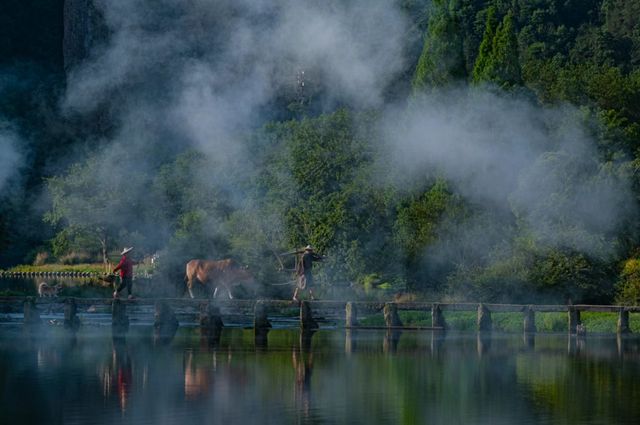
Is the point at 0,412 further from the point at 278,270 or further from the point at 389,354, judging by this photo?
the point at 278,270

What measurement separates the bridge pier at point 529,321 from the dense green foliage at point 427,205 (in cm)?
476

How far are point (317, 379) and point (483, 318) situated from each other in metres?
16.2

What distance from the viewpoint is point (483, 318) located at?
52.6m

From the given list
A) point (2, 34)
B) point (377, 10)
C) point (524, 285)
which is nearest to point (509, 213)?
point (524, 285)

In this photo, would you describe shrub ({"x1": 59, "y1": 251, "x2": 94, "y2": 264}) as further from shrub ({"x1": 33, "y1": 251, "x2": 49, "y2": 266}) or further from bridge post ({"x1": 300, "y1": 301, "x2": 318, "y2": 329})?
bridge post ({"x1": 300, "y1": 301, "x2": 318, "y2": 329})

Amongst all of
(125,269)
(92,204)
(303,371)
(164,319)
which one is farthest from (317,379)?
(92,204)

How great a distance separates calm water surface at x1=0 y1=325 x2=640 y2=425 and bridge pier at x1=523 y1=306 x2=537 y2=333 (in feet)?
6.60

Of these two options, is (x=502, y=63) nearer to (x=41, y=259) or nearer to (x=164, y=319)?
(x=164, y=319)

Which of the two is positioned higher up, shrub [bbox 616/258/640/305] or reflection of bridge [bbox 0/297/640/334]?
shrub [bbox 616/258/640/305]

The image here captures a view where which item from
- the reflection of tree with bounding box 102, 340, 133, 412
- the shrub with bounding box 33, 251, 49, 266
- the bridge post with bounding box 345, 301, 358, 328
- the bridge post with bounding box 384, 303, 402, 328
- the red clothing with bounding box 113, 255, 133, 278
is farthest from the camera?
the shrub with bounding box 33, 251, 49, 266

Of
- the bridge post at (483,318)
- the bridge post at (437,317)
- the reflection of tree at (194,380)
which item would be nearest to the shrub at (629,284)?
the bridge post at (483,318)

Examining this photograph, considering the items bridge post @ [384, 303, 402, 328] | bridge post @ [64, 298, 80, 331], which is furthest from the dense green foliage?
bridge post @ [64, 298, 80, 331]

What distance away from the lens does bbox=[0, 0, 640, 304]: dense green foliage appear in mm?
57938

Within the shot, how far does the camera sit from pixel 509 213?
62.5 metres
